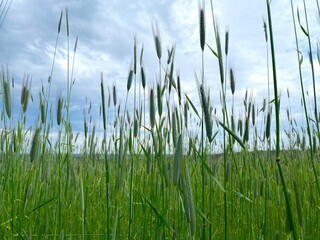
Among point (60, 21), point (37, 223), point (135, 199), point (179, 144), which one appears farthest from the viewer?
point (135, 199)

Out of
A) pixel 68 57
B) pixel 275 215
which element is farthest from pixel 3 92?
pixel 275 215

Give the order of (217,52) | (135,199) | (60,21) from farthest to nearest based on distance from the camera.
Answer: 1. (135,199)
2. (60,21)
3. (217,52)

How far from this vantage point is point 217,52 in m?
0.86

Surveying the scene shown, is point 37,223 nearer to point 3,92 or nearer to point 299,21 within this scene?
point 3,92

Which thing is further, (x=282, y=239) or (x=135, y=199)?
(x=135, y=199)

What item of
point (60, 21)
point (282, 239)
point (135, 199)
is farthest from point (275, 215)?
point (60, 21)

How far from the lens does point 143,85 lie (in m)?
1.22

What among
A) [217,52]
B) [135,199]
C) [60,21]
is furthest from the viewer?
[135,199]

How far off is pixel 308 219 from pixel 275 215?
0.63 feet

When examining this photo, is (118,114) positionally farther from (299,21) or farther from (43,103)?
(299,21)

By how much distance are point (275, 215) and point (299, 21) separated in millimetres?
1171

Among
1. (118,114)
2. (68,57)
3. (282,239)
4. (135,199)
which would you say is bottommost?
(282,239)

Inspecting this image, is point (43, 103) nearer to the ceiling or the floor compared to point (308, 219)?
nearer to the ceiling

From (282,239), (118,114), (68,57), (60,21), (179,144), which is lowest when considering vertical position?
(282,239)
